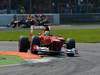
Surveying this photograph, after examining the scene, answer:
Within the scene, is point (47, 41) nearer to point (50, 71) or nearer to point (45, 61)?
point (45, 61)

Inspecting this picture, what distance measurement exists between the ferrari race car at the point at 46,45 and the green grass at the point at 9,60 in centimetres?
153

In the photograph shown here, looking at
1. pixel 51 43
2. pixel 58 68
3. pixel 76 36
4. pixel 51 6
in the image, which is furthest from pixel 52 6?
pixel 58 68

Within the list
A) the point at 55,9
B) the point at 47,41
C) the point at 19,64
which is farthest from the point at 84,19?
the point at 19,64

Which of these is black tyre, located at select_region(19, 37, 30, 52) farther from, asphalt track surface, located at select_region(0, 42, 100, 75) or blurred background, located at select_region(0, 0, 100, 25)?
blurred background, located at select_region(0, 0, 100, 25)

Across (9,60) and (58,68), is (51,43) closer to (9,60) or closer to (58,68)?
(9,60)

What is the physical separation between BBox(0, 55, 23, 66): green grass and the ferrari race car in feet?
5.01

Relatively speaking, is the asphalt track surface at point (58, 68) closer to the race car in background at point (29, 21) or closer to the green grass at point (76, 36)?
the green grass at point (76, 36)

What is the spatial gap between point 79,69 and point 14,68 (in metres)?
1.86

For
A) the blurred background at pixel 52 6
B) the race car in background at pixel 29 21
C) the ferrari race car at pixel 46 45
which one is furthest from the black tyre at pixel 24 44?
the blurred background at pixel 52 6

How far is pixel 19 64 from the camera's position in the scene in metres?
13.8

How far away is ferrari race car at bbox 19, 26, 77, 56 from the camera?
56.3 ft

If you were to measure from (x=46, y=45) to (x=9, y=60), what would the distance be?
Result: 109 inches

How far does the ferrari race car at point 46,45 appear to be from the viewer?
17156mm

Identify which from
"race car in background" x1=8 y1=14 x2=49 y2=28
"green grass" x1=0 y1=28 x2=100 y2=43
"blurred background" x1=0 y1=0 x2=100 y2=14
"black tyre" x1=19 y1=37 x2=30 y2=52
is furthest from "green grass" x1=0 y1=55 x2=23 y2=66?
"blurred background" x1=0 y1=0 x2=100 y2=14
